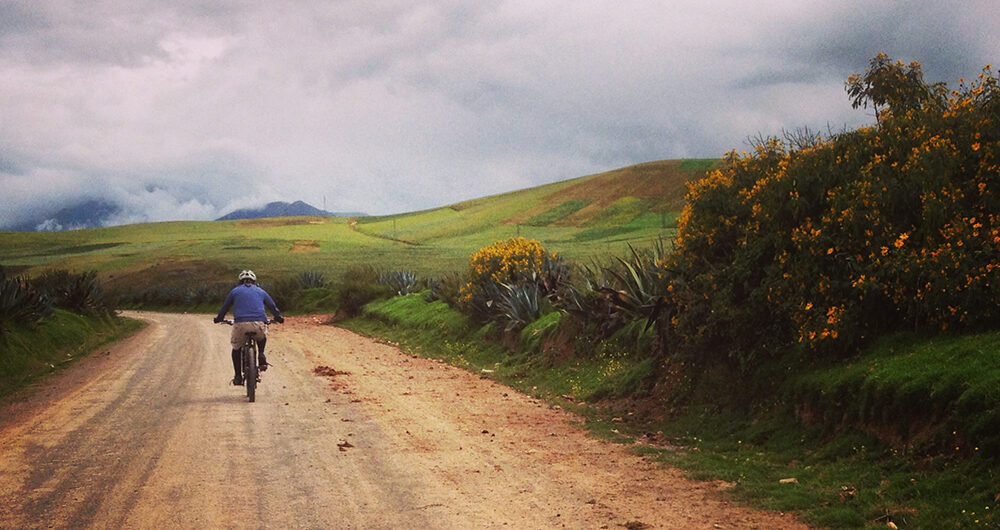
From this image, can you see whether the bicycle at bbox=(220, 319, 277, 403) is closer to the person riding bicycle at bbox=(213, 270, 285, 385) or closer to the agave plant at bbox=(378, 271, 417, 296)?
the person riding bicycle at bbox=(213, 270, 285, 385)


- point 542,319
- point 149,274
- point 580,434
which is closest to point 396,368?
point 542,319

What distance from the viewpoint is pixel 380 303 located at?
3706cm

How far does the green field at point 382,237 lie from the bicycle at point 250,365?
45.2m

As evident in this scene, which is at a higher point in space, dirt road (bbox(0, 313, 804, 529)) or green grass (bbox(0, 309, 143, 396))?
green grass (bbox(0, 309, 143, 396))

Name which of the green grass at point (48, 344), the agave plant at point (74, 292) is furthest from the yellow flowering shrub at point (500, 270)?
the agave plant at point (74, 292)

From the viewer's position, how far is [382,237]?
111 m

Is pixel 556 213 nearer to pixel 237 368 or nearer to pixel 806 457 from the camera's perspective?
pixel 237 368

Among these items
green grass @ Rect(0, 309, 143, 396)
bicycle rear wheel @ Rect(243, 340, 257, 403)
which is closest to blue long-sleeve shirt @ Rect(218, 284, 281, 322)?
bicycle rear wheel @ Rect(243, 340, 257, 403)

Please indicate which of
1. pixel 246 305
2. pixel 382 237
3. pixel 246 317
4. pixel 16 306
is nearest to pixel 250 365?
pixel 246 317

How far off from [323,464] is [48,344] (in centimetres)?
1650

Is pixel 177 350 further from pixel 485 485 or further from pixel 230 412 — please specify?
pixel 485 485

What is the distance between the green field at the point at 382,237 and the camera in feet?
246

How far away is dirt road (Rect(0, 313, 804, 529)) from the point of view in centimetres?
692

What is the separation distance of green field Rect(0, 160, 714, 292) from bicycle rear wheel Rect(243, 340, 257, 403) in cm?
4553
